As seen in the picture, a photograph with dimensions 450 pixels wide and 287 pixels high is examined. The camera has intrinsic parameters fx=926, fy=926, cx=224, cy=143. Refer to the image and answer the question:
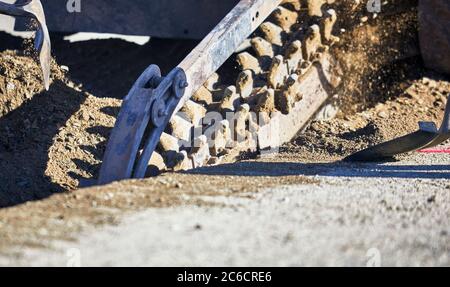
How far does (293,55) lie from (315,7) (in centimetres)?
59

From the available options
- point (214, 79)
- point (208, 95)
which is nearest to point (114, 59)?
point (214, 79)

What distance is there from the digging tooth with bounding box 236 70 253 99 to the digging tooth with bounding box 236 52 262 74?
0.72 ft

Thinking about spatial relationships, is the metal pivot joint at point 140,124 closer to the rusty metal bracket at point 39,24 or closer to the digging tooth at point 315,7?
the rusty metal bracket at point 39,24

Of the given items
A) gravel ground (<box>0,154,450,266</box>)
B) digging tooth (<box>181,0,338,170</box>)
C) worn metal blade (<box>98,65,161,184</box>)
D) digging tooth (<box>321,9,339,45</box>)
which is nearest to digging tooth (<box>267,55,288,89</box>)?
digging tooth (<box>181,0,338,170</box>)

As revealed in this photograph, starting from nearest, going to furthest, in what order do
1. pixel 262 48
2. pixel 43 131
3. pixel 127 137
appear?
pixel 127 137, pixel 43 131, pixel 262 48

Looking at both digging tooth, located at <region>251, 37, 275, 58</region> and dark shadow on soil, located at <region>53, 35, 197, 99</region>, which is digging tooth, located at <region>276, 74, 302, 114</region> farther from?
dark shadow on soil, located at <region>53, 35, 197, 99</region>

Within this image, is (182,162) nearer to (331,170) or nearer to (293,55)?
(331,170)

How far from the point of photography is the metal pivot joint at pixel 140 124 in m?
4.71

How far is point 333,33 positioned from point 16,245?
4.25 meters

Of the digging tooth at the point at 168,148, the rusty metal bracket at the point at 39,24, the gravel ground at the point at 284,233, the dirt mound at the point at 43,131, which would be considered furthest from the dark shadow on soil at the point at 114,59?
the gravel ground at the point at 284,233

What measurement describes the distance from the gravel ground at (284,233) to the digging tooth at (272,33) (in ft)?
7.66

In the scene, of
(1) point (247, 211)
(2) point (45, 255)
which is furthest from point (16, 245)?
(1) point (247, 211)

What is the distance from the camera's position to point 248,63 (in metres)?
6.46

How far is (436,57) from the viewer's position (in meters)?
7.63
